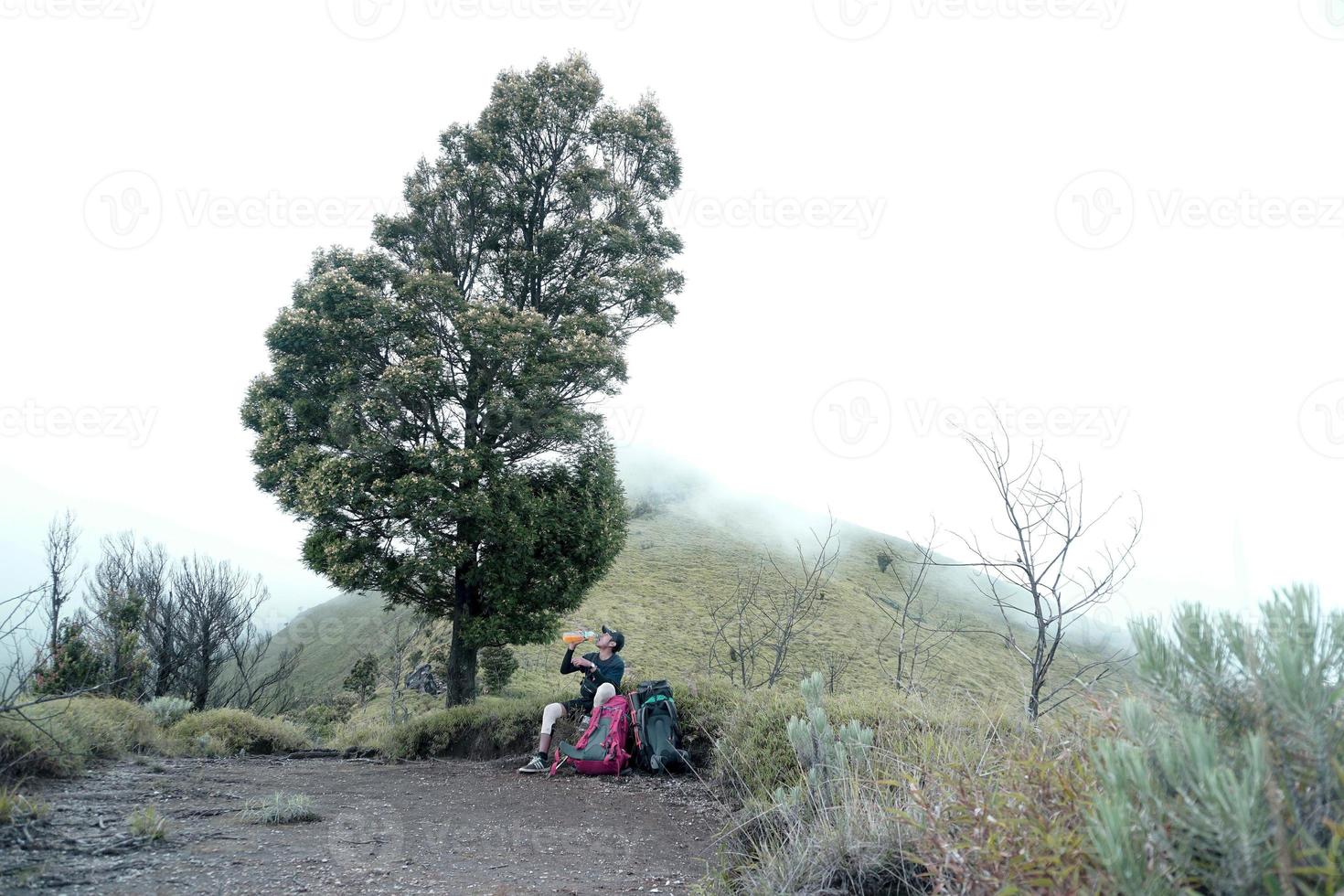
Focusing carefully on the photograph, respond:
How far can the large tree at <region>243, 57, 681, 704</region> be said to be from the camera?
35.1ft

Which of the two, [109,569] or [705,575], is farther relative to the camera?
[705,575]

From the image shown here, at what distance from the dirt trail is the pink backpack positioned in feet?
0.77

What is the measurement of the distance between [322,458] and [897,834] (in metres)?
10.1

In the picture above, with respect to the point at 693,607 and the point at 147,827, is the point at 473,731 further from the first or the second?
the point at 693,607

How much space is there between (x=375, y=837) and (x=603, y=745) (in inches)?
115

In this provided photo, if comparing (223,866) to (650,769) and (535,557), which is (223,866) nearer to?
(650,769)

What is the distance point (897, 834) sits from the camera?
291 centimetres

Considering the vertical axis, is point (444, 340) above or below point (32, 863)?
above

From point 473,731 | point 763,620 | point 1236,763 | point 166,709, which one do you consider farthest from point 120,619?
point 1236,763

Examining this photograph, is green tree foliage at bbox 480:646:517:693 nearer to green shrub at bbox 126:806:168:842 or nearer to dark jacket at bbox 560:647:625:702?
dark jacket at bbox 560:647:625:702

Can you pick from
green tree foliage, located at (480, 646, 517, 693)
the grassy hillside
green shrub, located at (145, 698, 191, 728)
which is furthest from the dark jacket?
green tree foliage, located at (480, 646, 517, 693)

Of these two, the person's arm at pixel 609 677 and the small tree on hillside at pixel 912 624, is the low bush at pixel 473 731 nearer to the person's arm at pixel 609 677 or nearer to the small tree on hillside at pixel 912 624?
the person's arm at pixel 609 677

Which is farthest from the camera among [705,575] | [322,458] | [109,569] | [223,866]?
[705,575]

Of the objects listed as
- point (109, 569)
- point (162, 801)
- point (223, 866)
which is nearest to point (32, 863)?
point (223, 866)
